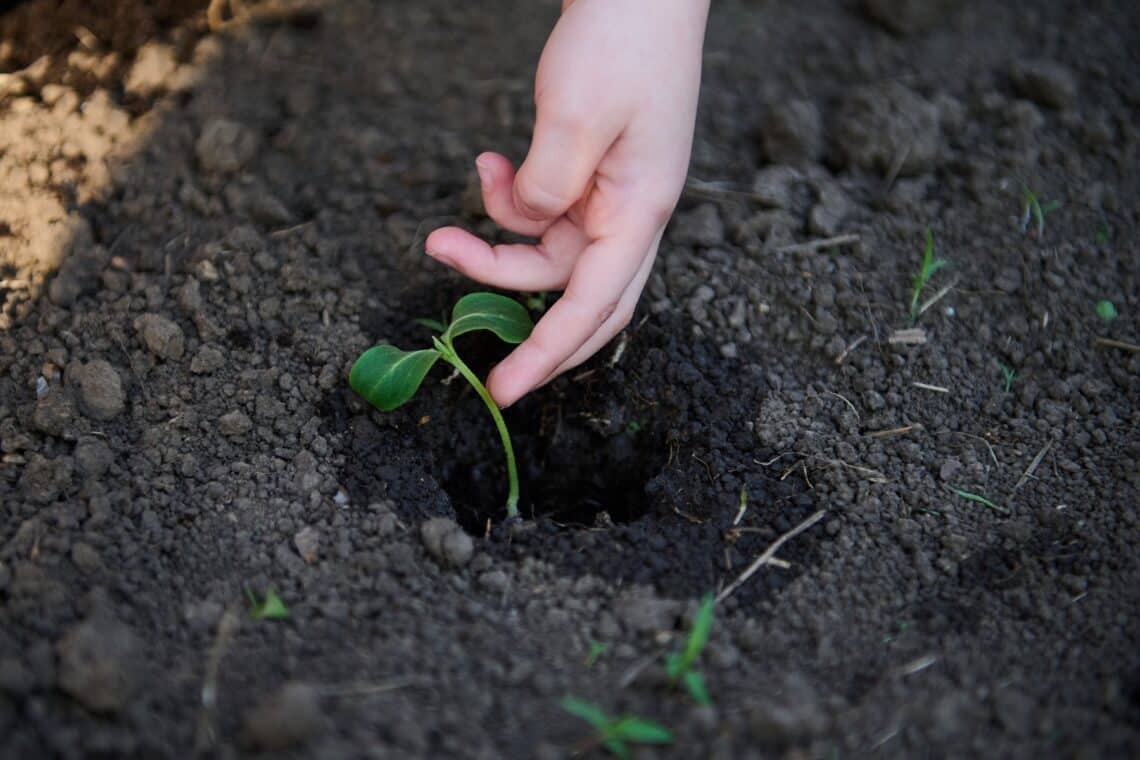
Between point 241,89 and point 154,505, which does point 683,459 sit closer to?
point 154,505

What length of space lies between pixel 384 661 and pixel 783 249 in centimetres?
123

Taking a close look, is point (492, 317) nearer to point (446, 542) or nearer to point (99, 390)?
point (446, 542)

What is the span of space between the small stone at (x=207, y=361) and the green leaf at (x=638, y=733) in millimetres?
1048

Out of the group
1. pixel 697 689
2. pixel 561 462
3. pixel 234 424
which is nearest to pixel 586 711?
pixel 697 689

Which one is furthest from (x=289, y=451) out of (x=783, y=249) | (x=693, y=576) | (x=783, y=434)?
(x=783, y=249)

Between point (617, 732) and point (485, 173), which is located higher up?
point (485, 173)

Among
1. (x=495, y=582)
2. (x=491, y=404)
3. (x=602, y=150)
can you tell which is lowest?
(x=495, y=582)

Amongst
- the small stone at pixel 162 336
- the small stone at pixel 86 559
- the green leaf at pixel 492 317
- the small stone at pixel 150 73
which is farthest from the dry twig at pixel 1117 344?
the small stone at pixel 150 73

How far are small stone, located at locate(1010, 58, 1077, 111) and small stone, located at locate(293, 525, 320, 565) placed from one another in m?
2.06

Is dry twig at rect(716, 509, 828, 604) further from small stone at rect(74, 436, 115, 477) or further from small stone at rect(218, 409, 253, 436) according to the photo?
small stone at rect(74, 436, 115, 477)

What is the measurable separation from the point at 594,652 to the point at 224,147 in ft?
4.61

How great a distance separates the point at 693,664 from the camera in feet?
5.29

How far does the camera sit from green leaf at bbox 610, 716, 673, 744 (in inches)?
58.1

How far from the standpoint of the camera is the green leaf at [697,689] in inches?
60.6
